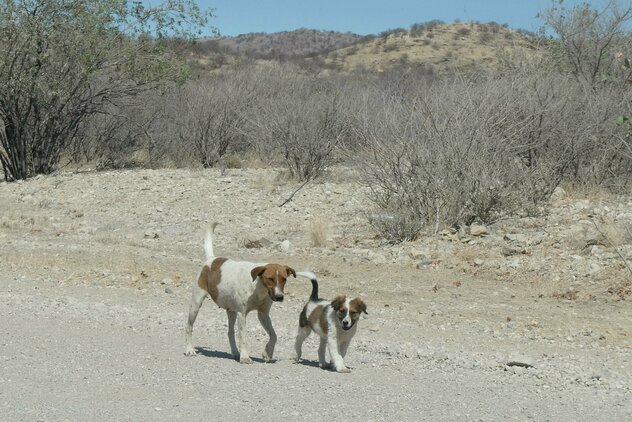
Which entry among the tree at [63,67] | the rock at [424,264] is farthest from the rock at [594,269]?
the tree at [63,67]

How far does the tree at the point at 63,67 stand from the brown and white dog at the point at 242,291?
1838cm

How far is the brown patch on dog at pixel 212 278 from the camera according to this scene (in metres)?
8.55

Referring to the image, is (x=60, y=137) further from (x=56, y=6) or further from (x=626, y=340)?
(x=626, y=340)

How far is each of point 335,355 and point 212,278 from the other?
1329 millimetres

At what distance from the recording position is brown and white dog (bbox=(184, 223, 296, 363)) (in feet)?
26.2

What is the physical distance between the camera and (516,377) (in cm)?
840

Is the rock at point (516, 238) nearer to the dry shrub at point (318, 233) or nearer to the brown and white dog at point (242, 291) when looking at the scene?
the dry shrub at point (318, 233)

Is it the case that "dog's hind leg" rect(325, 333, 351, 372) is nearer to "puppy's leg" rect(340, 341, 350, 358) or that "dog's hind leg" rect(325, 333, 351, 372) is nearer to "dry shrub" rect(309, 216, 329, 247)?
"puppy's leg" rect(340, 341, 350, 358)

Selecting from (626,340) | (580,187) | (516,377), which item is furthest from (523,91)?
(516,377)

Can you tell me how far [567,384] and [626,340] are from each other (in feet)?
7.86

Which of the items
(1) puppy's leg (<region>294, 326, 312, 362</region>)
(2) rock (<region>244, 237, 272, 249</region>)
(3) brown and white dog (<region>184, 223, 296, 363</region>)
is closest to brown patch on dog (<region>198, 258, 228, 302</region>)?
(3) brown and white dog (<region>184, 223, 296, 363</region>)

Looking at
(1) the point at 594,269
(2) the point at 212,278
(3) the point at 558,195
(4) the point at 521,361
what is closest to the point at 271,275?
(2) the point at 212,278

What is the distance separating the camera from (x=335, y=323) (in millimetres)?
8125

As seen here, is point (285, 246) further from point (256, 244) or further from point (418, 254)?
point (418, 254)
